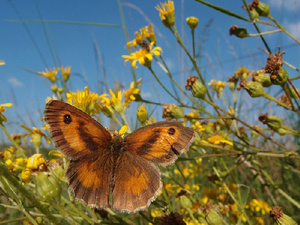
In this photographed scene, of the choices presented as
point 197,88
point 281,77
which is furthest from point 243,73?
point 281,77

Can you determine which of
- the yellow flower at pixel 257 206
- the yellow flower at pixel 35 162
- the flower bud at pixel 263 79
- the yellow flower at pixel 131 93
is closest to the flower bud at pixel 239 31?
the flower bud at pixel 263 79

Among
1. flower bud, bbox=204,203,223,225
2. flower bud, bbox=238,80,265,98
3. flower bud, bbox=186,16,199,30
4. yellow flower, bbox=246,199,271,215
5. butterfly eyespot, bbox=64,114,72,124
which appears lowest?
yellow flower, bbox=246,199,271,215

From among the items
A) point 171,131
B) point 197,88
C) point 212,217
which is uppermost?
point 197,88

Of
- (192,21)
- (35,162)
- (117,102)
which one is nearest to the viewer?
(35,162)

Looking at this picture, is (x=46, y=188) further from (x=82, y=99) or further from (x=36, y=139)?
(x=36, y=139)

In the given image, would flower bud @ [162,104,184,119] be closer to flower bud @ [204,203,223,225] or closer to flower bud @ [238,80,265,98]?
flower bud @ [238,80,265,98]

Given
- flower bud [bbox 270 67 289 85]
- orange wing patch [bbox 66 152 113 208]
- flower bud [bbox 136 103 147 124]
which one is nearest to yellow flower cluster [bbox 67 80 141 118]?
flower bud [bbox 136 103 147 124]
